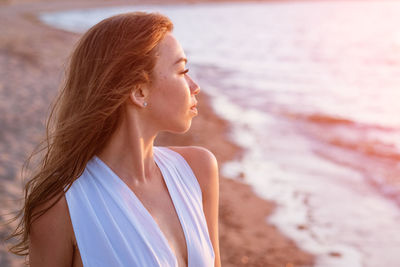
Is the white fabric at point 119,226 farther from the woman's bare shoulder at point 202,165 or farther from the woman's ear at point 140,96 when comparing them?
the woman's ear at point 140,96

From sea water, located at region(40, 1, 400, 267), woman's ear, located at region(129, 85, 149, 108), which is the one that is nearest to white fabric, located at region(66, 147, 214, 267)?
woman's ear, located at region(129, 85, 149, 108)

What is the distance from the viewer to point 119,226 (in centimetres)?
160

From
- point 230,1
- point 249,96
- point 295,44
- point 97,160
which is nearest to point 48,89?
point 249,96

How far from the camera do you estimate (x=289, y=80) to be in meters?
18.2

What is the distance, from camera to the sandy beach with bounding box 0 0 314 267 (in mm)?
5344

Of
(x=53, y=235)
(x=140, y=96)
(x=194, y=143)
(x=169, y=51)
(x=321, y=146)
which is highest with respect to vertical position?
(x=169, y=51)

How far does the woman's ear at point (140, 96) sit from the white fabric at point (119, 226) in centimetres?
26

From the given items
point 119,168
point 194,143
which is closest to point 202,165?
point 119,168

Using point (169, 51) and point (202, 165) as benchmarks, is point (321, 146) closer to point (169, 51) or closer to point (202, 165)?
point (202, 165)

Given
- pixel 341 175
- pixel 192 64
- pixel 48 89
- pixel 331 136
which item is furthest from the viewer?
pixel 192 64

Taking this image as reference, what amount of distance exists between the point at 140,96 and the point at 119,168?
284 millimetres

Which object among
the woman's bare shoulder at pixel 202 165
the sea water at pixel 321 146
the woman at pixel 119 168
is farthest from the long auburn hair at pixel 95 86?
the sea water at pixel 321 146

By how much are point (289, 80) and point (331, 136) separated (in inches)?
314

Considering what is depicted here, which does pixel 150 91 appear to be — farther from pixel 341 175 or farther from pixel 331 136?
pixel 331 136
